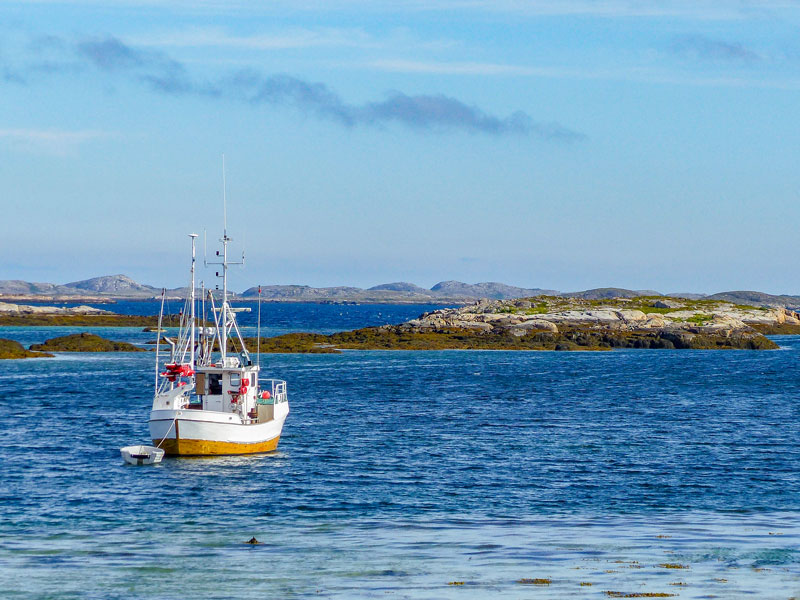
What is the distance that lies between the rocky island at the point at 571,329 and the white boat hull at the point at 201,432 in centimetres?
7689

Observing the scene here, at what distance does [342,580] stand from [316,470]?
18.3 m

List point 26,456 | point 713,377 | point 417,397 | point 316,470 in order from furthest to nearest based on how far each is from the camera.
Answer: point 713,377 → point 417,397 → point 26,456 → point 316,470

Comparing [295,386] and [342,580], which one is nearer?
[342,580]

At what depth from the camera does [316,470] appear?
42.8 meters

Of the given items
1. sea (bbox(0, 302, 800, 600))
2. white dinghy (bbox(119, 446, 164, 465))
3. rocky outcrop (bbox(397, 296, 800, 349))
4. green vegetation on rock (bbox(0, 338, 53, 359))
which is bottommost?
sea (bbox(0, 302, 800, 600))

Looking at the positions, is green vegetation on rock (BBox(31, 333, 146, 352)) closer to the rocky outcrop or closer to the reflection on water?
the rocky outcrop

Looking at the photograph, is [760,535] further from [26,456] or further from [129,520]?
[26,456]

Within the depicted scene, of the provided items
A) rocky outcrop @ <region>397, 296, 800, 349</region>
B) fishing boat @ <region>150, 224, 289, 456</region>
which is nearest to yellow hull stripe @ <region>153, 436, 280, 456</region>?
fishing boat @ <region>150, 224, 289, 456</region>

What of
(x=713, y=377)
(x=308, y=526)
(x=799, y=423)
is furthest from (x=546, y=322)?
(x=308, y=526)

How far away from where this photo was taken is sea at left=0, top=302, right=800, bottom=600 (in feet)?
80.9

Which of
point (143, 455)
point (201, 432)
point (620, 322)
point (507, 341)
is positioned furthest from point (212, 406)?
point (620, 322)

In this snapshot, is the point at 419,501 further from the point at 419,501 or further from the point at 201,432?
the point at 201,432

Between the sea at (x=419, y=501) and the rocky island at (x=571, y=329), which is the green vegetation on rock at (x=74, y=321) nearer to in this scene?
the rocky island at (x=571, y=329)

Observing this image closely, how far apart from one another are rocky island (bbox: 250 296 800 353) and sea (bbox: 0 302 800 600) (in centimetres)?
5551
